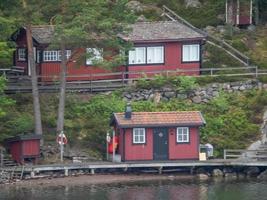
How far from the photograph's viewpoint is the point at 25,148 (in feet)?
238

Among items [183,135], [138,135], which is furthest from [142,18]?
[138,135]

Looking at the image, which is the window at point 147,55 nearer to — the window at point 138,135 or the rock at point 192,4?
the window at point 138,135

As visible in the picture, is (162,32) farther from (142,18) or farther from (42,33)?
(142,18)

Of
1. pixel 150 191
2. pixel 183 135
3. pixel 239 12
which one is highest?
pixel 239 12

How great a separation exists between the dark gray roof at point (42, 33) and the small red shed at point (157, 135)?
10.1 m

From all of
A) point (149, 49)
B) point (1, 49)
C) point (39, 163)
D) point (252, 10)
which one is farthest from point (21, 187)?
point (252, 10)

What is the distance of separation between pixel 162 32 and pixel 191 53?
2.46 m

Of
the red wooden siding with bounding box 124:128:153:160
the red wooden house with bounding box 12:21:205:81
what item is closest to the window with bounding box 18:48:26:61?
the red wooden house with bounding box 12:21:205:81

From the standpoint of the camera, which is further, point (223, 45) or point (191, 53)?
point (223, 45)

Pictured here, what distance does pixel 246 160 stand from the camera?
7350 centimetres

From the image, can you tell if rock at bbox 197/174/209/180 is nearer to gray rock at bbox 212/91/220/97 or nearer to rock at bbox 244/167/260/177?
rock at bbox 244/167/260/177

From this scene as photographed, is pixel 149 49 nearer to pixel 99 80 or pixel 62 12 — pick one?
pixel 99 80

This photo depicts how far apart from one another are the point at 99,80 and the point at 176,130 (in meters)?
10.5

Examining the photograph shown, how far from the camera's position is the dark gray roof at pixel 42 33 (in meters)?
82.2
